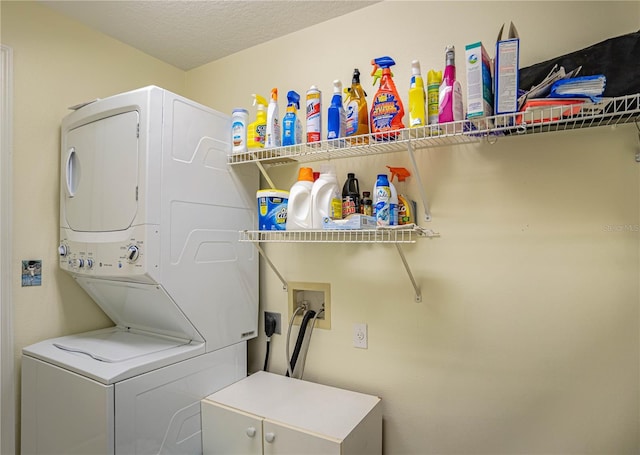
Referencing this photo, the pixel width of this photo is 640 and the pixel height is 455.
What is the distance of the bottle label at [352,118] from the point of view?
1.53 metres

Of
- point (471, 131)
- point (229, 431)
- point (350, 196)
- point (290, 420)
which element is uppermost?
point (471, 131)

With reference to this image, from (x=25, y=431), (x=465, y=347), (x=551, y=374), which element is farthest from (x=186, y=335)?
(x=551, y=374)

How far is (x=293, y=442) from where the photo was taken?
4.72 feet

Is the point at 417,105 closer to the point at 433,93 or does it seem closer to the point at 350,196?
the point at 433,93

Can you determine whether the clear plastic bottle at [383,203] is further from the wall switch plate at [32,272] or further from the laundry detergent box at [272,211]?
the wall switch plate at [32,272]

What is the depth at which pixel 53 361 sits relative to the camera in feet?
5.08

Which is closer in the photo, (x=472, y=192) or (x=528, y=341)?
(x=528, y=341)

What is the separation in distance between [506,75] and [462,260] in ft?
2.43

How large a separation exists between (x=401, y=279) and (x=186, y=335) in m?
1.04

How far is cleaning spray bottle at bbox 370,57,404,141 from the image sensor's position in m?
1.42

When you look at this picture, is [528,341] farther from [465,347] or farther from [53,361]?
[53,361]

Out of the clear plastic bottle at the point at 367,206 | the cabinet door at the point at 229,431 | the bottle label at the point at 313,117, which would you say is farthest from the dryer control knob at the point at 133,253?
the clear plastic bottle at the point at 367,206

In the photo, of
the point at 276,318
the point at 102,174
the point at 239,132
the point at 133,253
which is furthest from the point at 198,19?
the point at 276,318

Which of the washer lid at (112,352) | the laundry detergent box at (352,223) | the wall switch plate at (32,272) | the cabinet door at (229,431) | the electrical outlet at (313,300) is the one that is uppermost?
the laundry detergent box at (352,223)
